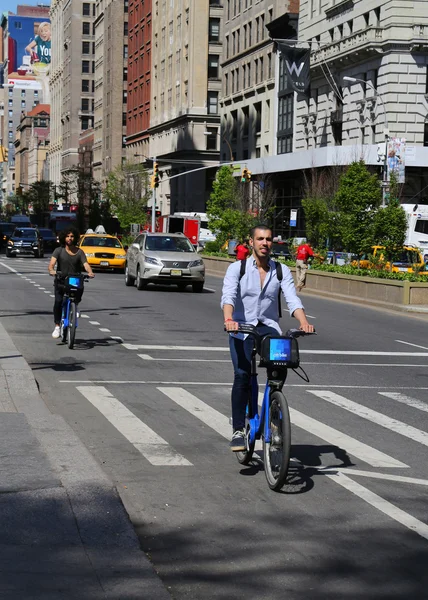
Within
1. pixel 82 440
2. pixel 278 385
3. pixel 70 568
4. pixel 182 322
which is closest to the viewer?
pixel 70 568

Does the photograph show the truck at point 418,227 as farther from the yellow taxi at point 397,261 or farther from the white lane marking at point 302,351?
the white lane marking at point 302,351

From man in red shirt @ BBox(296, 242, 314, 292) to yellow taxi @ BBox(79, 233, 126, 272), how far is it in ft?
34.5

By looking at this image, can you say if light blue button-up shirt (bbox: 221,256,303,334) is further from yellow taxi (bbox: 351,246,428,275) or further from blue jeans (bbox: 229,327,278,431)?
yellow taxi (bbox: 351,246,428,275)

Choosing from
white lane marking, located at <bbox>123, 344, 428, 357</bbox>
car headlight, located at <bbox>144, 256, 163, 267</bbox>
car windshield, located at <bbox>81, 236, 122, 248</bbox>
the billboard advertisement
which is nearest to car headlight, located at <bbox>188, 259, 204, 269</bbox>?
A: car headlight, located at <bbox>144, 256, 163, 267</bbox>

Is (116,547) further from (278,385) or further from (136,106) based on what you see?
(136,106)

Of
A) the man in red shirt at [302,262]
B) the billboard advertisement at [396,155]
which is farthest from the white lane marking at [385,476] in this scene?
the billboard advertisement at [396,155]

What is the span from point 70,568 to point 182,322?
56.2ft

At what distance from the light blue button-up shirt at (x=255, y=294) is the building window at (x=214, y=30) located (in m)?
101

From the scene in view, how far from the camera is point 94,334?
63.9 feet

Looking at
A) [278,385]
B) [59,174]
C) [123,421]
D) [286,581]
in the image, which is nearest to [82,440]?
[123,421]

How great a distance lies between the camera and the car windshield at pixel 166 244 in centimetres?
3498

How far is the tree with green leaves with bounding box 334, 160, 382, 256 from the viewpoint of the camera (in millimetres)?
36250

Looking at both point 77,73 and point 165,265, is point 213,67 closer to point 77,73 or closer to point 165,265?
point 77,73

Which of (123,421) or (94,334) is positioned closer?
(123,421)
